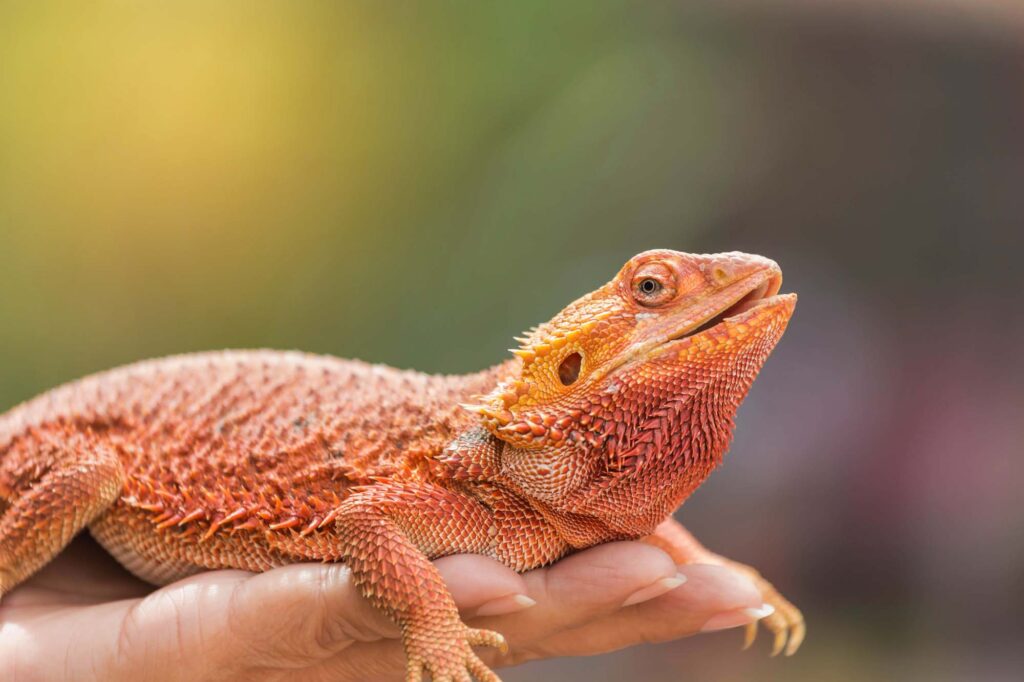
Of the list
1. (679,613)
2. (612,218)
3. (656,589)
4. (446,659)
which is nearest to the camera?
(446,659)

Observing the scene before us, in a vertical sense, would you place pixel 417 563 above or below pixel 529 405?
below

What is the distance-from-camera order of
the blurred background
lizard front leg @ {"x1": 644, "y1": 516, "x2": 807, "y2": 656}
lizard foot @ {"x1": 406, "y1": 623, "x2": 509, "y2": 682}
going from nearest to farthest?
lizard foot @ {"x1": 406, "y1": 623, "x2": 509, "y2": 682} → lizard front leg @ {"x1": 644, "y1": 516, "x2": 807, "y2": 656} → the blurred background

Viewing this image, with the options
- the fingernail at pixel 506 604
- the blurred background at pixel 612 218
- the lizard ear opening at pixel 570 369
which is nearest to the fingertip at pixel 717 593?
the fingernail at pixel 506 604

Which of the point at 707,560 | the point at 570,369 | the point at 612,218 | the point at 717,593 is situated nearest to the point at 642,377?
the point at 570,369

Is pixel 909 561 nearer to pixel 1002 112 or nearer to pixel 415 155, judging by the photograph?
pixel 1002 112

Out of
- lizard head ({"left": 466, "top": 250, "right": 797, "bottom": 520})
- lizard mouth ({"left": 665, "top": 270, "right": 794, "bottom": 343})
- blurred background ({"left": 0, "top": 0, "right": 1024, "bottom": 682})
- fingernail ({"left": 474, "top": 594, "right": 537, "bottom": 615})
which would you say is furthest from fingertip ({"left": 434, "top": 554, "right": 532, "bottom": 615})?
blurred background ({"left": 0, "top": 0, "right": 1024, "bottom": 682})

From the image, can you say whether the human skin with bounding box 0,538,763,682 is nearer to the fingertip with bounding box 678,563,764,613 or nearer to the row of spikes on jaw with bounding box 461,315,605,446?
the fingertip with bounding box 678,563,764,613

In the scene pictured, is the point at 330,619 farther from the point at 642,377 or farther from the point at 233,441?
the point at 642,377

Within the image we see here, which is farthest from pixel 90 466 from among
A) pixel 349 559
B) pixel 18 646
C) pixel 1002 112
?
pixel 1002 112
